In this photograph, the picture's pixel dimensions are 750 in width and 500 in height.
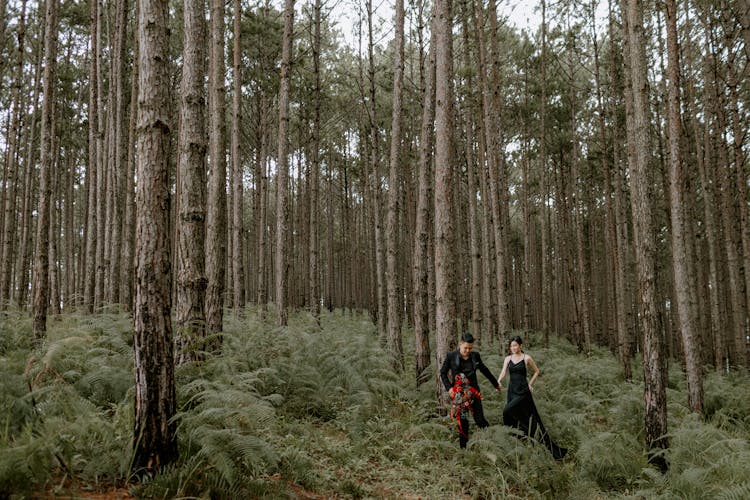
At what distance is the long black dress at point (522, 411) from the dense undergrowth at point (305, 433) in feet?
1.44

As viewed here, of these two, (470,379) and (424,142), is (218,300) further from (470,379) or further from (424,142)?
(424,142)

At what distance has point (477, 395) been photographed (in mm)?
7164

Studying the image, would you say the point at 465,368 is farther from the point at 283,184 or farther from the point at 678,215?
the point at 283,184

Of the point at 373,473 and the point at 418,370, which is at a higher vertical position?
the point at 418,370

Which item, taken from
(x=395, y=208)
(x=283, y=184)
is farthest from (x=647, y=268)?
(x=283, y=184)

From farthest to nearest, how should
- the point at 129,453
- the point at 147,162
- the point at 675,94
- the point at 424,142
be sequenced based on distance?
1. the point at 424,142
2. the point at 675,94
3. the point at 147,162
4. the point at 129,453

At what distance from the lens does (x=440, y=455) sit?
20.9ft

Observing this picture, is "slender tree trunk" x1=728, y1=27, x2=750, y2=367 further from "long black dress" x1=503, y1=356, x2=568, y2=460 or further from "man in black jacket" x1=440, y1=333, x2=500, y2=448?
"man in black jacket" x1=440, y1=333, x2=500, y2=448

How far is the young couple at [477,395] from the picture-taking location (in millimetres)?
6961

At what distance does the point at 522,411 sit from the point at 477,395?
921 mm

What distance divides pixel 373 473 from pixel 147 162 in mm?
4435

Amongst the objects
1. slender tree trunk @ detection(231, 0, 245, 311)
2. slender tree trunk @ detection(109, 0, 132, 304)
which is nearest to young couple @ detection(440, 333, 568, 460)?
slender tree trunk @ detection(231, 0, 245, 311)

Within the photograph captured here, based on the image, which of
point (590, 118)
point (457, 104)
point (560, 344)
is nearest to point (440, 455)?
point (457, 104)

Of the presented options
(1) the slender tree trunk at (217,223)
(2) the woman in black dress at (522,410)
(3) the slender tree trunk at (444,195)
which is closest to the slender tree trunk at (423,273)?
(3) the slender tree trunk at (444,195)
